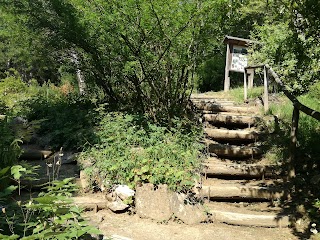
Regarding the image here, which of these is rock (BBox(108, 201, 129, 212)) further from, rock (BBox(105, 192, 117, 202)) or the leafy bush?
the leafy bush

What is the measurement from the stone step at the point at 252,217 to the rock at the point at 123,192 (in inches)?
43.8

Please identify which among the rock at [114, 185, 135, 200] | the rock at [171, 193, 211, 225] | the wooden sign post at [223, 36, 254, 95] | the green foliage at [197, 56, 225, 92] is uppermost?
the wooden sign post at [223, 36, 254, 95]

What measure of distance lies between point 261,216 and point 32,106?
244 inches

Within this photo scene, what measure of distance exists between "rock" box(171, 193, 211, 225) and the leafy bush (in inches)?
7.0

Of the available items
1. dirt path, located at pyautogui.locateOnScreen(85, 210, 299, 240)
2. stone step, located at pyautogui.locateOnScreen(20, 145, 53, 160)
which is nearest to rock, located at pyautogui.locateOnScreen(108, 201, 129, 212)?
dirt path, located at pyautogui.locateOnScreen(85, 210, 299, 240)

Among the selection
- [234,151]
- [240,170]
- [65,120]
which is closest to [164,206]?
[240,170]

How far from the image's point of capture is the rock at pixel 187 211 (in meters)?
4.90

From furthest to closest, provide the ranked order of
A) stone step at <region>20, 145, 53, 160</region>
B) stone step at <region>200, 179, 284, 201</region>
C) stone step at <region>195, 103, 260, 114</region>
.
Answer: stone step at <region>195, 103, 260, 114</region> < stone step at <region>20, 145, 53, 160</region> < stone step at <region>200, 179, 284, 201</region>

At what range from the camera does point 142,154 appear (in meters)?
5.53

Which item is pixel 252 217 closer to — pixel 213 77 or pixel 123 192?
pixel 123 192

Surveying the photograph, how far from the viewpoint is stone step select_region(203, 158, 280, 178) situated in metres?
5.86

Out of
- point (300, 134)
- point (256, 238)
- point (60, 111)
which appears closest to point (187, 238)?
point (256, 238)

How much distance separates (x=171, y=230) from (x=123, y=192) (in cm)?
89

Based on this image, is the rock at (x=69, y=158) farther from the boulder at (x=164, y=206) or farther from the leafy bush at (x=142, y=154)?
the boulder at (x=164, y=206)
